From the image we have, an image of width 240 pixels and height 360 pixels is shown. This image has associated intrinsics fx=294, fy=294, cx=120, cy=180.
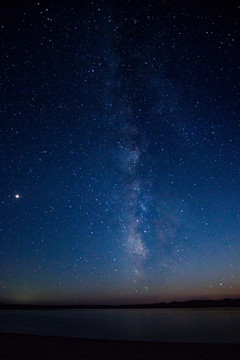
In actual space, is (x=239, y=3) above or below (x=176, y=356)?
above

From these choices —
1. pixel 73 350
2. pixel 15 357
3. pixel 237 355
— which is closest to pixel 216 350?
pixel 237 355

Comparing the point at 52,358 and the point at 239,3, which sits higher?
the point at 239,3

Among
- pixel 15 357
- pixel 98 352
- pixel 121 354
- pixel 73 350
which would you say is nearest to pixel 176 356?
pixel 121 354

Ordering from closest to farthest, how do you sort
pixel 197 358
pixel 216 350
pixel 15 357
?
pixel 15 357, pixel 197 358, pixel 216 350

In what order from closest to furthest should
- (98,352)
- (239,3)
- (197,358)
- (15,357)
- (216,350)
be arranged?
(239,3) → (15,357) → (197,358) → (98,352) → (216,350)

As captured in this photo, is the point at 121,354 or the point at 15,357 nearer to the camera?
the point at 15,357

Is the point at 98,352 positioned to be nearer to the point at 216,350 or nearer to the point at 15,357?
the point at 15,357

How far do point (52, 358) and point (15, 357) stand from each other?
1391mm

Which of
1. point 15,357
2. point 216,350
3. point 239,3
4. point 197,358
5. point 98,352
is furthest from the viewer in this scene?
point 216,350

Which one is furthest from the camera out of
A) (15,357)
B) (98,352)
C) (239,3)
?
(98,352)

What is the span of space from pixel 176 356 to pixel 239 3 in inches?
552

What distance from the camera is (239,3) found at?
10312mm

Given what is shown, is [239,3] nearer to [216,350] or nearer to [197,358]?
[197,358]

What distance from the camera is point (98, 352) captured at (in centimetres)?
1321
